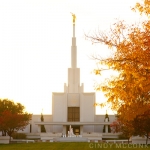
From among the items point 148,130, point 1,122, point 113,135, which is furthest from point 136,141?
point 113,135

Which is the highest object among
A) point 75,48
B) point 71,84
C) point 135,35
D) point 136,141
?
point 75,48

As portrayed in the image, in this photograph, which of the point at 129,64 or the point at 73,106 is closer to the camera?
the point at 129,64

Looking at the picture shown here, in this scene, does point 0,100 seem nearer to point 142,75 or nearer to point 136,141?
point 136,141

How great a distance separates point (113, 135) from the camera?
68.6 m

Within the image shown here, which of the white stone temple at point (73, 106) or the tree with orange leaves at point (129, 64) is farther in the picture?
the white stone temple at point (73, 106)

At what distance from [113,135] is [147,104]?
51597 mm

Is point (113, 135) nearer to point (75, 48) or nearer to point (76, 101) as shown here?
point (76, 101)

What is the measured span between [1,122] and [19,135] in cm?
1369

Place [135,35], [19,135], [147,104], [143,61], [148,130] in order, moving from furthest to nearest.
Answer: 1. [19,135]
2. [148,130]
3. [147,104]
4. [135,35]
5. [143,61]

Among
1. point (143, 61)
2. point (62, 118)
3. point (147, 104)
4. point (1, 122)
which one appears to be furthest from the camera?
point (62, 118)

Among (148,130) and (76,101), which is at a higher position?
(76,101)

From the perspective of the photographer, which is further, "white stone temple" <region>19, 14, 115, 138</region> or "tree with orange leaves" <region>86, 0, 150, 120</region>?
"white stone temple" <region>19, 14, 115, 138</region>

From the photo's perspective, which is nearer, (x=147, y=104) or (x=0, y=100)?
(x=147, y=104)

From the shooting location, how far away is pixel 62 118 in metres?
76.6
